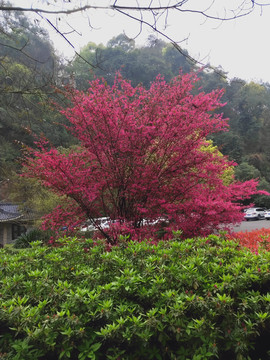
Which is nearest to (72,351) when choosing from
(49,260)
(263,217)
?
(49,260)

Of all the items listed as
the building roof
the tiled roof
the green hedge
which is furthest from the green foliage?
the green hedge

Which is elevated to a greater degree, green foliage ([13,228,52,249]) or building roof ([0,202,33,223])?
building roof ([0,202,33,223])

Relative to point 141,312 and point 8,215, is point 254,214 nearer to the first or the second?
point 8,215

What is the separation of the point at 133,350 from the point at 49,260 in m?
1.09

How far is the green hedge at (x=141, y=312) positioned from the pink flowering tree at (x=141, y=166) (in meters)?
1.96

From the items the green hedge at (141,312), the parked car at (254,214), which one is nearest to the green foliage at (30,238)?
the green hedge at (141,312)

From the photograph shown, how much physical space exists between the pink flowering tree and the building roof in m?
12.0

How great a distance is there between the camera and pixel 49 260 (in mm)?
2354

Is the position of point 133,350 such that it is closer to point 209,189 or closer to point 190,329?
point 190,329

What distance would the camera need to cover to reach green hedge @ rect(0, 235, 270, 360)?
146 cm

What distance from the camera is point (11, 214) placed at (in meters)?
16.3

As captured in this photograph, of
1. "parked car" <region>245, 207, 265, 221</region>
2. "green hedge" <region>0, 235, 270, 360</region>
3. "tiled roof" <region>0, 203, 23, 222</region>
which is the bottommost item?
"parked car" <region>245, 207, 265, 221</region>

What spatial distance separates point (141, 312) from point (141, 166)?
9.41 feet

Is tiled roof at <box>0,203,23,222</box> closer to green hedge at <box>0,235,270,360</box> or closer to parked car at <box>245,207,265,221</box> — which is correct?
green hedge at <box>0,235,270,360</box>
